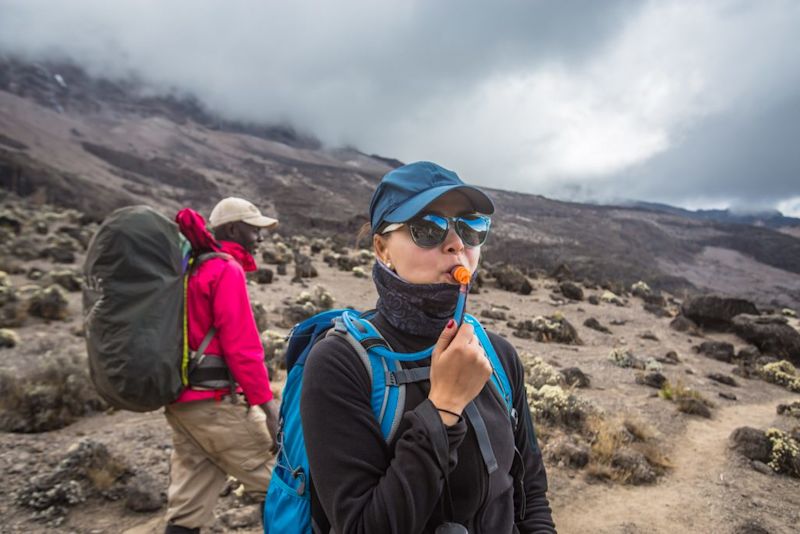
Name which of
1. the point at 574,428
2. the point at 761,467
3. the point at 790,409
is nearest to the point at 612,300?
the point at 790,409

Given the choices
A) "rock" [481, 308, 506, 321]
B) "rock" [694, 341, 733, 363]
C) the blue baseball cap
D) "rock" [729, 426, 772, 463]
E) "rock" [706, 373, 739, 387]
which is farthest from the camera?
"rock" [481, 308, 506, 321]

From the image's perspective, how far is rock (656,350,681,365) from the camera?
376 inches

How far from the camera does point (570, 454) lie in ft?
15.6

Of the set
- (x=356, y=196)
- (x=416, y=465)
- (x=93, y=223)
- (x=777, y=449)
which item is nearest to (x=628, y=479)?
(x=777, y=449)

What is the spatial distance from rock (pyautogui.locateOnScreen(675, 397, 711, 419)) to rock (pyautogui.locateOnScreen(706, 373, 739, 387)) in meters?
2.53

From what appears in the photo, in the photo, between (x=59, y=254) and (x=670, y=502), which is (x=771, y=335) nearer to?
(x=670, y=502)

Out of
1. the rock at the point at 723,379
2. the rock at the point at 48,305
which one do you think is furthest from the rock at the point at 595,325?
the rock at the point at 48,305

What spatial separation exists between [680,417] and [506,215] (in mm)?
59816

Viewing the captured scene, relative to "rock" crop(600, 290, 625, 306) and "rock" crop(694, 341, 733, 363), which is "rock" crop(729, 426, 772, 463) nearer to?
"rock" crop(694, 341, 733, 363)

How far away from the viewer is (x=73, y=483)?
3594mm

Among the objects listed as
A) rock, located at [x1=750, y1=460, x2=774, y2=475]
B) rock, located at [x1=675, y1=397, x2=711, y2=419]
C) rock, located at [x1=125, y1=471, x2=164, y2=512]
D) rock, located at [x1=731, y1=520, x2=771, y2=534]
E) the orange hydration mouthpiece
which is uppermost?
the orange hydration mouthpiece

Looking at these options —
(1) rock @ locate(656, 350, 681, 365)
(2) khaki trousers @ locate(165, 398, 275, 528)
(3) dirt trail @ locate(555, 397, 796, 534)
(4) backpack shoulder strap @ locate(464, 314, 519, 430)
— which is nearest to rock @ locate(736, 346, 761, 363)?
(1) rock @ locate(656, 350, 681, 365)

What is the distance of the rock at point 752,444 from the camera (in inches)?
199

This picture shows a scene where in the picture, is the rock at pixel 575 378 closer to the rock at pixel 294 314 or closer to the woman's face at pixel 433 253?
the rock at pixel 294 314
